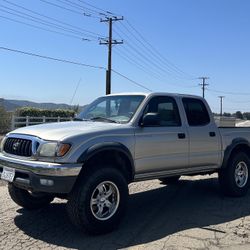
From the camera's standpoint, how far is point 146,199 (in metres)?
7.93

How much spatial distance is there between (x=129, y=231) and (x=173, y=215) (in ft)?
3.72

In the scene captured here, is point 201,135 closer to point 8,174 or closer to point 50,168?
point 50,168

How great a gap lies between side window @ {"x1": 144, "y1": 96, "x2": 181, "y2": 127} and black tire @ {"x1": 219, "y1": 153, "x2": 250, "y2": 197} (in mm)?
1648

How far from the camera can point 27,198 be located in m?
6.73

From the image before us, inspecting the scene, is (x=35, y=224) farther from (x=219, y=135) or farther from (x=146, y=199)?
(x=219, y=135)

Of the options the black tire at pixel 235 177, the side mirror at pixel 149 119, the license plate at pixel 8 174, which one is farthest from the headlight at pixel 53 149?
the black tire at pixel 235 177

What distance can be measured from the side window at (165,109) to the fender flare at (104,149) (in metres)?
0.89

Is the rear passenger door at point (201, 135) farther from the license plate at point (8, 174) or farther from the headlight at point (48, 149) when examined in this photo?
the license plate at point (8, 174)

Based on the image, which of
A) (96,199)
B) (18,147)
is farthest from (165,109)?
(18,147)

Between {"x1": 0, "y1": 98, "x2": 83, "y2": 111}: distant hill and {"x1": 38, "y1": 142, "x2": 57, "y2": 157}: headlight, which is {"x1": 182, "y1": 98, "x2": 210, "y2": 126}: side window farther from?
{"x1": 0, "y1": 98, "x2": 83, "y2": 111}: distant hill

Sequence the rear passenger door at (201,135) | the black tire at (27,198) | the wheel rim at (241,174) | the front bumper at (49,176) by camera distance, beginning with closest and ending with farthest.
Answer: the front bumper at (49,176)
the black tire at (27,198)
the rear passenger door at (201,135)
the wheel rim at (241,174)

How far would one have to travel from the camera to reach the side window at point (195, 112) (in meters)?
7.60

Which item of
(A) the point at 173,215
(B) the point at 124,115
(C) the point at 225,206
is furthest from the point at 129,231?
(C) the point at 225,206

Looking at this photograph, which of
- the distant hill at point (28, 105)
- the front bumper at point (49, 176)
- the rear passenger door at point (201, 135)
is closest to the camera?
the front bumper at point (49, 176)
